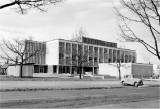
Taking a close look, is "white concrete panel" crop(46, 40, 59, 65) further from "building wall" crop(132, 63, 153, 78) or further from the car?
the car

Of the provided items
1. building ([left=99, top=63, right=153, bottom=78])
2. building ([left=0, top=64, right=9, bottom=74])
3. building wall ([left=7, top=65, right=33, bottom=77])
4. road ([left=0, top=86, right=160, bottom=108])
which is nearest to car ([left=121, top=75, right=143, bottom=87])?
building wall ([left=7, top=65, right=33, bottom=77])

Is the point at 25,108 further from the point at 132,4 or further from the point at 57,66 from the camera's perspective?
the point at 57,66

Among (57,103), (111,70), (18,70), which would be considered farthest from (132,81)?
(111,70)

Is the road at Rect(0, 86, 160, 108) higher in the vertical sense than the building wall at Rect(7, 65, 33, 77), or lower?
lower

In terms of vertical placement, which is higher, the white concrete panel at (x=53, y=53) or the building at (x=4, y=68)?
the white concrete panel at (x=53, y=53)

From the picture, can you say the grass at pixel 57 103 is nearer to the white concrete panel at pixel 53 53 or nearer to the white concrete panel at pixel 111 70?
the white concrete panel at pixel 111 70

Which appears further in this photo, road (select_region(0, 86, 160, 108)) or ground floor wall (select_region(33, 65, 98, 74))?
ground floor wall (select_region(33, 65, 98, 74))

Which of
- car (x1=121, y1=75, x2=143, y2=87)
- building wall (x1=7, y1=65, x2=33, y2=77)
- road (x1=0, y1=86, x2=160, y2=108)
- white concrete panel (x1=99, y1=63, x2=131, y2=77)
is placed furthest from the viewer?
white concrete panel (x1=99, y1=63, x2=131, y2=77)

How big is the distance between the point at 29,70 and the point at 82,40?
996 centimetres

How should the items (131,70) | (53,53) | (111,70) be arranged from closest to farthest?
(131,70)
(111,70)
(53,53)

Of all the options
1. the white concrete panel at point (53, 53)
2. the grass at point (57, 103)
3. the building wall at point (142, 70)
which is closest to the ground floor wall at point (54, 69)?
the white concrete panel at point (53, 53)

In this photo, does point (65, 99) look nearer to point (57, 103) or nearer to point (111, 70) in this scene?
point (57, 103)

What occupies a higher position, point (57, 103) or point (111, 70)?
point (111, 70)

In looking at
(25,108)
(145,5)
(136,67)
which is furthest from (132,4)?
(136,67)
